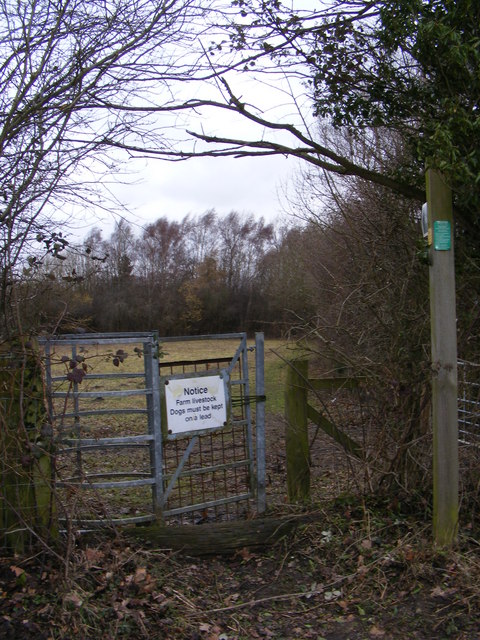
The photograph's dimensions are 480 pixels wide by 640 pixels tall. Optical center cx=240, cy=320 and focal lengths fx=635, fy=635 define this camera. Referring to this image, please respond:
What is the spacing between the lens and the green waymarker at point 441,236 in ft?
15.4

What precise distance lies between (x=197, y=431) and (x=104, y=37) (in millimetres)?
3350

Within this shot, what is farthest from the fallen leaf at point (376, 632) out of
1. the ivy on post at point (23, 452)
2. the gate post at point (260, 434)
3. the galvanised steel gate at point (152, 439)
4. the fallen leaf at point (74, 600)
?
the ivy on post at point (23, 452)

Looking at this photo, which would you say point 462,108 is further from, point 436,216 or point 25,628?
point 25,628

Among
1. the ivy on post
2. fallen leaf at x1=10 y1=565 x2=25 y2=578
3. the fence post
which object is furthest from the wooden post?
fallen leaf at x1=10 y1=565 x2=25 y2=578

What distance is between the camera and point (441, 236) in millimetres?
4695

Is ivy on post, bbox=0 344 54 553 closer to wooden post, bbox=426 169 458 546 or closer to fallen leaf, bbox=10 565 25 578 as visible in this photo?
fallen leaf, bbox=10 565 25 578

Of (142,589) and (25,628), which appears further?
(142,589)

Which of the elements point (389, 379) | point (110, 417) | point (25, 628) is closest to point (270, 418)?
point (110, 417)

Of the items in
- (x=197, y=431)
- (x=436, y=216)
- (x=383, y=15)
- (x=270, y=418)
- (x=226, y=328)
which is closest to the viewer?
(x=436, y=216)

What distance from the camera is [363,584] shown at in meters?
4.38

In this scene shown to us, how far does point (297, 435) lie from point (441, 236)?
2249mm

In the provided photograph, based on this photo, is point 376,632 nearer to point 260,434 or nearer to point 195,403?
point 260,434

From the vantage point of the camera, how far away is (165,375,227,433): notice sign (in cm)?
537

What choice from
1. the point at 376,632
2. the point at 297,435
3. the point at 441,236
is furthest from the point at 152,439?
the point at 441,236
